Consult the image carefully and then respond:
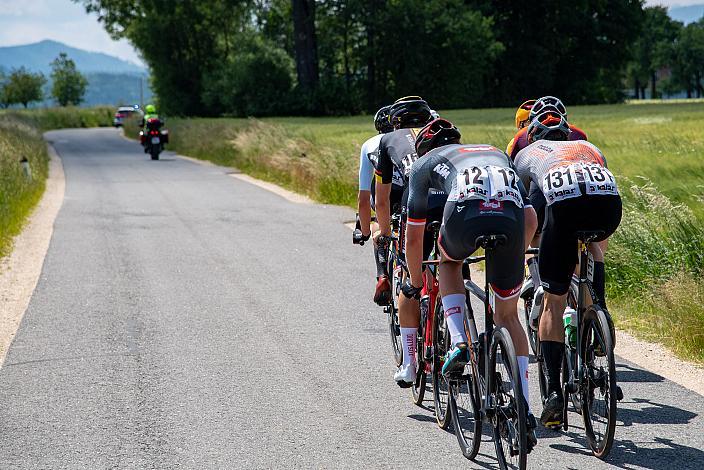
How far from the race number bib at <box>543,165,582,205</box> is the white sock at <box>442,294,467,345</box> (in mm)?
721

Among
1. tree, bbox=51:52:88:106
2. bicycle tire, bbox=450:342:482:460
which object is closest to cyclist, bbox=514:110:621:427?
bicycle tire, bbox=450:342:482:460

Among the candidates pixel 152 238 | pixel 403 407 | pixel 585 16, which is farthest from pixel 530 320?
pixel 585 16

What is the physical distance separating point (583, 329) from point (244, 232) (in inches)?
412

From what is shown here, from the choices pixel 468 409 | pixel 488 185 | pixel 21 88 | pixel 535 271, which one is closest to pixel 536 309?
pixel 535 271

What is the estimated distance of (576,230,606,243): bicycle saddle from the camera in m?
5.32

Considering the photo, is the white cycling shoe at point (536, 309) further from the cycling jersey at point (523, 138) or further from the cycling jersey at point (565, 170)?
the cycling jersey at point (523, 138)

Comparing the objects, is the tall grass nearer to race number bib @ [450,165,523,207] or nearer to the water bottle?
the water bottle

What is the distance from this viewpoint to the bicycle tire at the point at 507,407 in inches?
177

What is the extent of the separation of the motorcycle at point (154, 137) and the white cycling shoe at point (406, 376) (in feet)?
99.7

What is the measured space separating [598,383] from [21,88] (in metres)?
122

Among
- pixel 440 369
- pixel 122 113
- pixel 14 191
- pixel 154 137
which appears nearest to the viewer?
pixel 440 369

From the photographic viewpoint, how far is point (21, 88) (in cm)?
11944

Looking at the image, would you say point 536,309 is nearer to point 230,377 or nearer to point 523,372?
point 523,372

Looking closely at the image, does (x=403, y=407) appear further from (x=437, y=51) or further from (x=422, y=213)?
(x=437, y=51)
